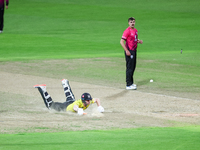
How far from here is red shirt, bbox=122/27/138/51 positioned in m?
14.1

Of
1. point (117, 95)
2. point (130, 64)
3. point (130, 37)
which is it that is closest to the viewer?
point (117, 95)

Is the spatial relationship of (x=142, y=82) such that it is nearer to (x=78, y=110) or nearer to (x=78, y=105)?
(x=78, y=105)

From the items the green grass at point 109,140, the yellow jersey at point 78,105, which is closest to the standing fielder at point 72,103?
the yellow jersey at point 78,105

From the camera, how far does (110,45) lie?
27.6 metres

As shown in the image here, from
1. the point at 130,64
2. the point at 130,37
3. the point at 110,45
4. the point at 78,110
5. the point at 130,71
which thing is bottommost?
the point at 110,45

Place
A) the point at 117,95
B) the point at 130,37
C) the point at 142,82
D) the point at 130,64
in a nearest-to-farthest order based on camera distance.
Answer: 1. the point at 117,95
2. the point at 130,37
3. the point at 130,64
4. the point at 142,82

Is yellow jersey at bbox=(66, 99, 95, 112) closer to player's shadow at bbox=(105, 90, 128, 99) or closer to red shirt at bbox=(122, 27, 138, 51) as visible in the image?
player's shadow at bbox=(105, 90, 128, 99)

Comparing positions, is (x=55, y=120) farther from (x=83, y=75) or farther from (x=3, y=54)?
(x=3, y=54)

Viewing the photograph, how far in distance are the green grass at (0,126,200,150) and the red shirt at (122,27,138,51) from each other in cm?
593

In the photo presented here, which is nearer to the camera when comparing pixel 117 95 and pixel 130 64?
pixel 117 95

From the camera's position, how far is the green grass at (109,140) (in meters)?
7.14

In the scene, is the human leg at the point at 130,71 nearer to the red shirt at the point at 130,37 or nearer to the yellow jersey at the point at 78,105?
the red shirt at the point at 130,37

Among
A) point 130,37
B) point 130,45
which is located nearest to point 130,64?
point 130,45

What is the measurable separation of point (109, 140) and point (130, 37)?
23.0 feet
